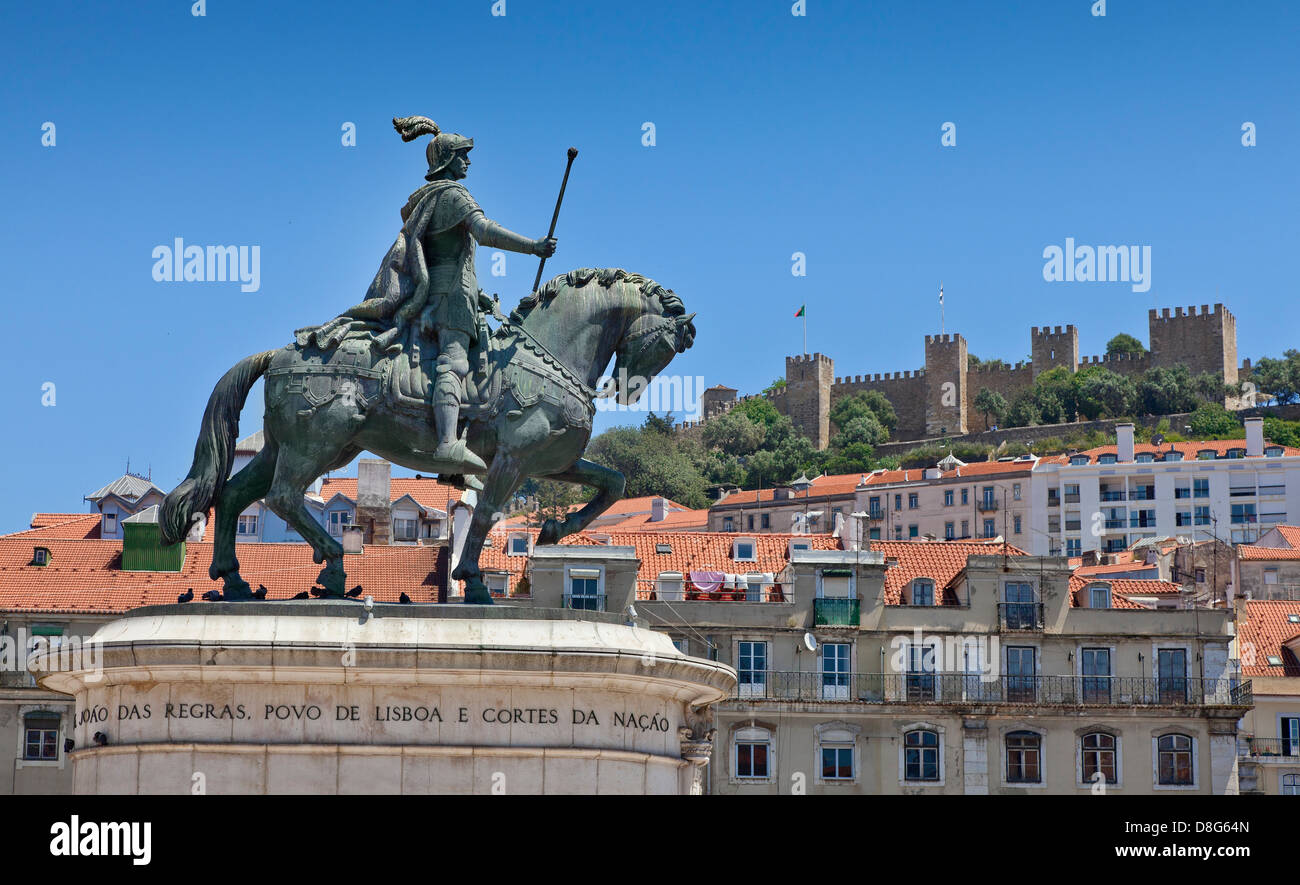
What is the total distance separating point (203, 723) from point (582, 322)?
452 cm

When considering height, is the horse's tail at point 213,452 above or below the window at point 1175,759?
above

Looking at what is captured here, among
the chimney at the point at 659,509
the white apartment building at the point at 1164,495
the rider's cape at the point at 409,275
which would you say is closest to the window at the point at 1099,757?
the rider's cape at the point at 409,275

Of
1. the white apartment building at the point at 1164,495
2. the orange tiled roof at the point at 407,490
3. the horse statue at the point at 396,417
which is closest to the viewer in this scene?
the horse statue at the point at 396,417

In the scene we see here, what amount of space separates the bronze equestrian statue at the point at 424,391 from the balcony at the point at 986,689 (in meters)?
34.5

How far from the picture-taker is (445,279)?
51.0ft

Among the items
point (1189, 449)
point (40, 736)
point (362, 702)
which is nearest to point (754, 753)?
point (40, 736)

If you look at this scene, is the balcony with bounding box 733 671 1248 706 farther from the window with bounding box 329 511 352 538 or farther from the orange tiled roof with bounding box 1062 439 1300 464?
the orange tiled roof with bounding box 1062 439 1300 464

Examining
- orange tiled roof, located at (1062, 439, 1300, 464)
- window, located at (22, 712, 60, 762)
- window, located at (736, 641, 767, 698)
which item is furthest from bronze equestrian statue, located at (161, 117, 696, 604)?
orange tiled roof, located at (1062, 439, 1300, 464)

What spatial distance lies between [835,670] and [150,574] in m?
17.5

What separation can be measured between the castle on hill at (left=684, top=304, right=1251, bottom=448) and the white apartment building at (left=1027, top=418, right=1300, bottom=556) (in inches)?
1536

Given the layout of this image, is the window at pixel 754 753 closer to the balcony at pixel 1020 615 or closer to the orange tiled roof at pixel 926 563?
the orange tiled roof at pixel 926 563

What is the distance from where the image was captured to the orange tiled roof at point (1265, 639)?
57.3 metres
